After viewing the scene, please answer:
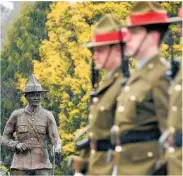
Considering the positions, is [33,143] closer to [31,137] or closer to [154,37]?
[31,137]

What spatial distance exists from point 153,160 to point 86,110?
26031mm

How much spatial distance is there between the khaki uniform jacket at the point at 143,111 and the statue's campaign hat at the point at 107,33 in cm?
78

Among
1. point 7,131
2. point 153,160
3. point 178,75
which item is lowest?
point 7,131

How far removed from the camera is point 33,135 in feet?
72.0

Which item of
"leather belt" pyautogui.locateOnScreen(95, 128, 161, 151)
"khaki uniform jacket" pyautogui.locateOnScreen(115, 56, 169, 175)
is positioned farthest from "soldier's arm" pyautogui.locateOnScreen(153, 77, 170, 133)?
"leather belt" pyautogui.locateOnScreen(95, 128, 161, 151)

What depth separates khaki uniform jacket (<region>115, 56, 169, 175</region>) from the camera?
1094cm

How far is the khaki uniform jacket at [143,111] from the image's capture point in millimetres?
10938

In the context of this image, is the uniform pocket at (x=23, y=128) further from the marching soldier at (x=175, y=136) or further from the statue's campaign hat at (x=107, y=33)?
the marching soldier at (x=175, y=136)

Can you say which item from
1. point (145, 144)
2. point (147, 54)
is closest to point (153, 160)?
point (145, 144)

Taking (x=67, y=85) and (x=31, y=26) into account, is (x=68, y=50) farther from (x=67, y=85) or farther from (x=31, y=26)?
(x=31, y=26)

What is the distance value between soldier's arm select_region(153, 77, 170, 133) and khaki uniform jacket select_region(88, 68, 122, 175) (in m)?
0.85

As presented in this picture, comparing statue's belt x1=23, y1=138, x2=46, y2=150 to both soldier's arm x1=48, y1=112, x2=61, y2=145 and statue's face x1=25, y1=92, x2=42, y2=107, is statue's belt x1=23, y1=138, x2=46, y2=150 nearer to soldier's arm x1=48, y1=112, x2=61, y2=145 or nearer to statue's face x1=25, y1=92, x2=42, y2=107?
soldier's arm x1=48, y1=112, x2=61, y2=145

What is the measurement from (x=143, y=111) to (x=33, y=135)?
36.2 ft

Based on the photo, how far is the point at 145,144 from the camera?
11086mm
